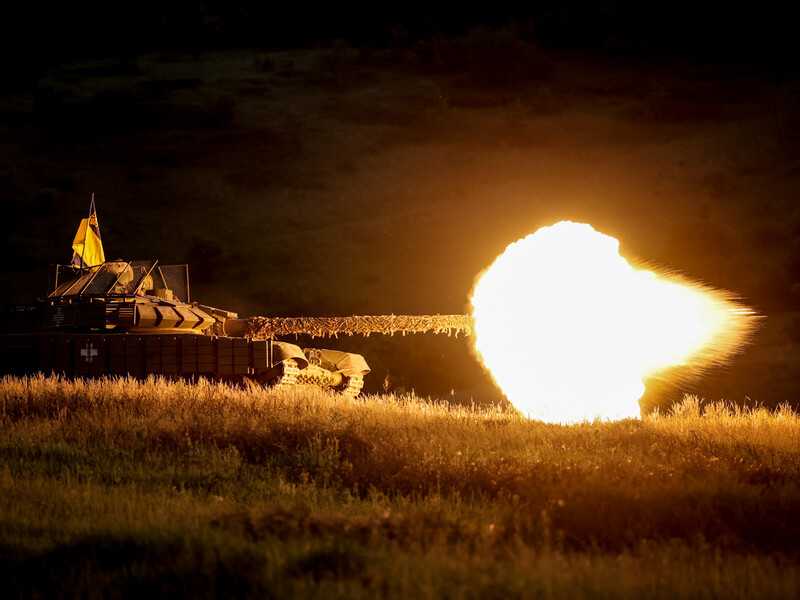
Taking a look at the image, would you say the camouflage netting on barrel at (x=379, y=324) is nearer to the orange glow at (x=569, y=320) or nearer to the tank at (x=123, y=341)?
the orange glow at (x=569, y=320)

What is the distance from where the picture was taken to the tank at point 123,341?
20.8 meters

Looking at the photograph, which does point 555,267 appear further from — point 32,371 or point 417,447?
point 32,371

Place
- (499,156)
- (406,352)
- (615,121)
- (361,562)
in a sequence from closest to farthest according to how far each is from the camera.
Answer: (361,562) → (406,352) → (499,156) → (615,121)

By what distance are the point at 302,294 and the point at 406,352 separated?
6.89 meters

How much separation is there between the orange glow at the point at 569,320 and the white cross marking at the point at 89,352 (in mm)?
7962

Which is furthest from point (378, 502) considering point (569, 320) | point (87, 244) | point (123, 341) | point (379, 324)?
point (87, 244)

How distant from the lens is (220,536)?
8.68 meters

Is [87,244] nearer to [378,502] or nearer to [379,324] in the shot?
[379,324]

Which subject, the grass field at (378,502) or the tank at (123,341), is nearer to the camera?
the grass field at (378,502)

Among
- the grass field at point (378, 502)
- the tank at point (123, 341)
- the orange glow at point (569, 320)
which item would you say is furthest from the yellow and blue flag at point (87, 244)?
the orange glow at point (569, 320)

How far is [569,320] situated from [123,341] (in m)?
9.25

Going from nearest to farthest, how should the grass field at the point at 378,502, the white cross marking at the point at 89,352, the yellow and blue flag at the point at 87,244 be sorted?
the grass field at the point at 378,502 < the white cross marking at the point at 89,352 < the yellow and blue flag at the point at 87,244

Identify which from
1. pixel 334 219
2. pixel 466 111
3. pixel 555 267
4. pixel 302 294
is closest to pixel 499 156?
pixel 466 111

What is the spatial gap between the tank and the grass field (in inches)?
118
